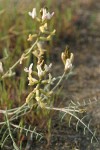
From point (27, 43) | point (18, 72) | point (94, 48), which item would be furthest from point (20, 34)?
point (94, 48)

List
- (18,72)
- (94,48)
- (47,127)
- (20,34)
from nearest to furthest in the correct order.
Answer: (47,127)
(18,72)
(20,34)
(94,48)

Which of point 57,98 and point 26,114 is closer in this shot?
Result: point 26,114

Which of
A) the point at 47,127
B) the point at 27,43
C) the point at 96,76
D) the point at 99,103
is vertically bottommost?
the point at 47,127

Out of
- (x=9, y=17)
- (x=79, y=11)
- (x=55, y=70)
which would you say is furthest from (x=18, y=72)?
(x=79, y=11)

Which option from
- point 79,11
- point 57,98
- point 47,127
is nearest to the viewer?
point 47,127

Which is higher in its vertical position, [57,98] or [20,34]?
[20,34]

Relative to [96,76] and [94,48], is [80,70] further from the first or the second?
[94,48]

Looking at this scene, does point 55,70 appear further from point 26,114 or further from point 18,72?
point 26,114

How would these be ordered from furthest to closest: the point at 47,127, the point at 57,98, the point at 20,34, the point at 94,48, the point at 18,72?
the point at 94,48 < the point at 20,34 < the point at 18,72 < the point at 57,98 < the point at 47,127

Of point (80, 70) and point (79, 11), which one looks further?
point (79, 11)
